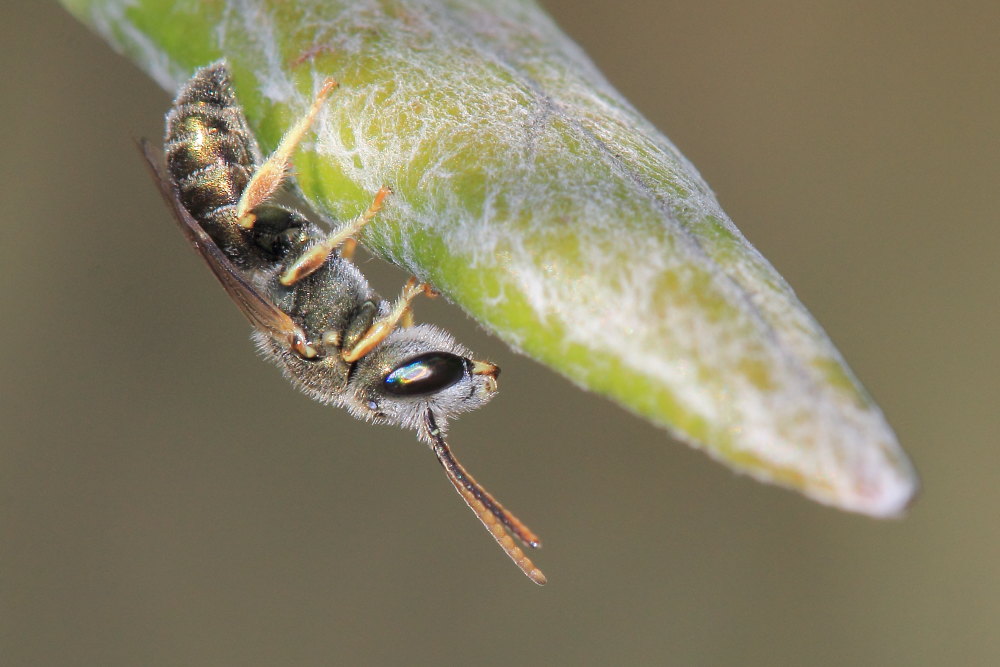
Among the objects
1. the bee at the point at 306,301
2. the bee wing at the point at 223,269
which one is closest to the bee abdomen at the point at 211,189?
the bee at the point at 306,301

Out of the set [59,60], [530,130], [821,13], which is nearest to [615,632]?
[821,13]

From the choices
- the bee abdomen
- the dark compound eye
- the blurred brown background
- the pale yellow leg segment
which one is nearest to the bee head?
the dark compound eye

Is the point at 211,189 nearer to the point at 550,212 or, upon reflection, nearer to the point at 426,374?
the point at 426,374

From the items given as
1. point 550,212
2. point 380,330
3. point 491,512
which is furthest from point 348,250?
point 550,212

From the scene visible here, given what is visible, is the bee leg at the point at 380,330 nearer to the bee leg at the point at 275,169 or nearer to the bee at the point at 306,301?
the bee at the point at 306,301

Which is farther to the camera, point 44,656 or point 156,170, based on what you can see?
point 44,656

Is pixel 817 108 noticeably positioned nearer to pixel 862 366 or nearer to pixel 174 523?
pixel 862 366

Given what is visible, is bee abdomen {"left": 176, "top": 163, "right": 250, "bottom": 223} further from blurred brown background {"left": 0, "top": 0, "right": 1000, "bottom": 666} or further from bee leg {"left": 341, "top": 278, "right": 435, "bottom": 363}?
blurred brown background {"left": 0, "top": 0, "right": 1000, "bottom": 666}
